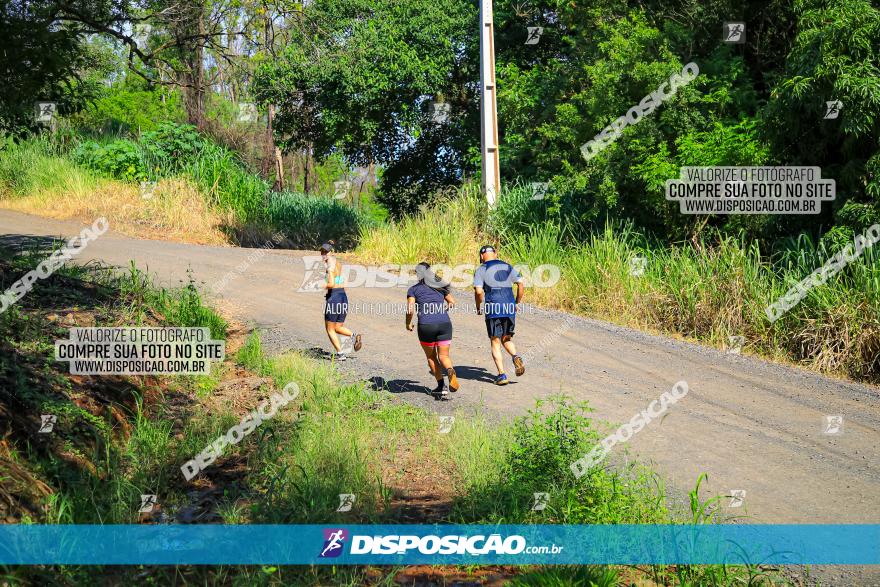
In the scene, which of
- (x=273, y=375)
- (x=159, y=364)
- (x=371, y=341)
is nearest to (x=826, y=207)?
(x=371, y=341)

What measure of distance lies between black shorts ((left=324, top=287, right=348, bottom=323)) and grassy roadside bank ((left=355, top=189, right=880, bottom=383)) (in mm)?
5807

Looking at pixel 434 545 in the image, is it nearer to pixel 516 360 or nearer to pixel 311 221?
pixel 516 360

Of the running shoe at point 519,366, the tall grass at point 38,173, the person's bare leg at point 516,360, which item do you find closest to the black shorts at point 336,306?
the person's bare leg at point 516,360

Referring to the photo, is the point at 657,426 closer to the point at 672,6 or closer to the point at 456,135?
the point at 672,6

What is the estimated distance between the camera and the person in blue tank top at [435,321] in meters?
9.90

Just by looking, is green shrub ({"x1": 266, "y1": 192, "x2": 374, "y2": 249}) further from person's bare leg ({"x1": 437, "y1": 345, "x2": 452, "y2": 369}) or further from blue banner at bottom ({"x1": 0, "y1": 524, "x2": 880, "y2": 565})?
blue banner at bottom ({"x1": 0, "y1": 524, "x2": 880, "y2": 565})

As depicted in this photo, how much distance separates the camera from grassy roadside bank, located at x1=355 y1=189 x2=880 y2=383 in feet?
40.2

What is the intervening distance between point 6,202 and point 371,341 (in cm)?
1630

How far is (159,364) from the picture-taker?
10.2m

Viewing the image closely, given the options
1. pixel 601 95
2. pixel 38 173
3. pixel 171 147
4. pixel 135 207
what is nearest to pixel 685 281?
pixel 601 95

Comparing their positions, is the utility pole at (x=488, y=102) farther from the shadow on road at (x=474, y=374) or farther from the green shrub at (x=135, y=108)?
the green shrub at (x=135, y=108)

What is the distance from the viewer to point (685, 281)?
1455 cm

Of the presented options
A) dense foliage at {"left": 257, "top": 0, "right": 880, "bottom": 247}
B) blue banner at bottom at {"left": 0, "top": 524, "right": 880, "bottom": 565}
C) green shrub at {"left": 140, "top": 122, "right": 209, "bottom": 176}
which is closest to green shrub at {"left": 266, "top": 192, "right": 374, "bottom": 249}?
dense foliage at {"left": 257, "top": 0, "right": 880, "bottom": 247}

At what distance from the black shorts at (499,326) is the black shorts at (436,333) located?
975 millimetres
